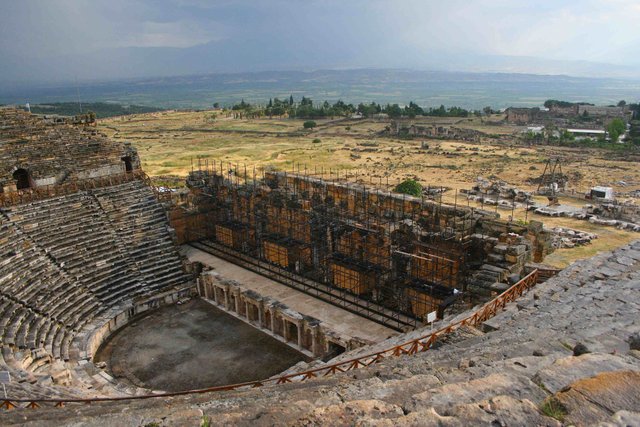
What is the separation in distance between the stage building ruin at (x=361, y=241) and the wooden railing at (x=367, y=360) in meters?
1.78

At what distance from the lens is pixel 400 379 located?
888cm

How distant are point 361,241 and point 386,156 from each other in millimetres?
45441

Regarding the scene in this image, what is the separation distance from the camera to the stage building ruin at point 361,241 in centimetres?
2056

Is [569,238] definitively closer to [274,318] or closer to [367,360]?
[274,318]

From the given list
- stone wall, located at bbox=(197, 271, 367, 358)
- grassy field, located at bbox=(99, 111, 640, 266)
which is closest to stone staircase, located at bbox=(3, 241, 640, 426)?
stone wall, located at bbox=(197, 271, 367, 358)

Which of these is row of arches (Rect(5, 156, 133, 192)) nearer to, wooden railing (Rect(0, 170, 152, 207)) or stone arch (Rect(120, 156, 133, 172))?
wooden railing (Rect(0, 170, 152, 207))

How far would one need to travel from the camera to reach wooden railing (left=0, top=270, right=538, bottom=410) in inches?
438

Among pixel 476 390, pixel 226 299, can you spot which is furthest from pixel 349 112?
pixel 476 390

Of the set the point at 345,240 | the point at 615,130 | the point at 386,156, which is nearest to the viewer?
the point at 345,240

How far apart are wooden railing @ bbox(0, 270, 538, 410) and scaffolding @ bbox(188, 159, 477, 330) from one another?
108 inches

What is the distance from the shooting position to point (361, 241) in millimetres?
23703

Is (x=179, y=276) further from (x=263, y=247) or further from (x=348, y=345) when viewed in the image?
(x=348, y=345)

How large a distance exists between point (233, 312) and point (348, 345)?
7058 millimetres

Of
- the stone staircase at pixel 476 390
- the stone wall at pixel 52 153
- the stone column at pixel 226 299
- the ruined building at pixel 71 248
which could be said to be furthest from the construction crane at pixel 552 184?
the stone wall at pixel 52 153
